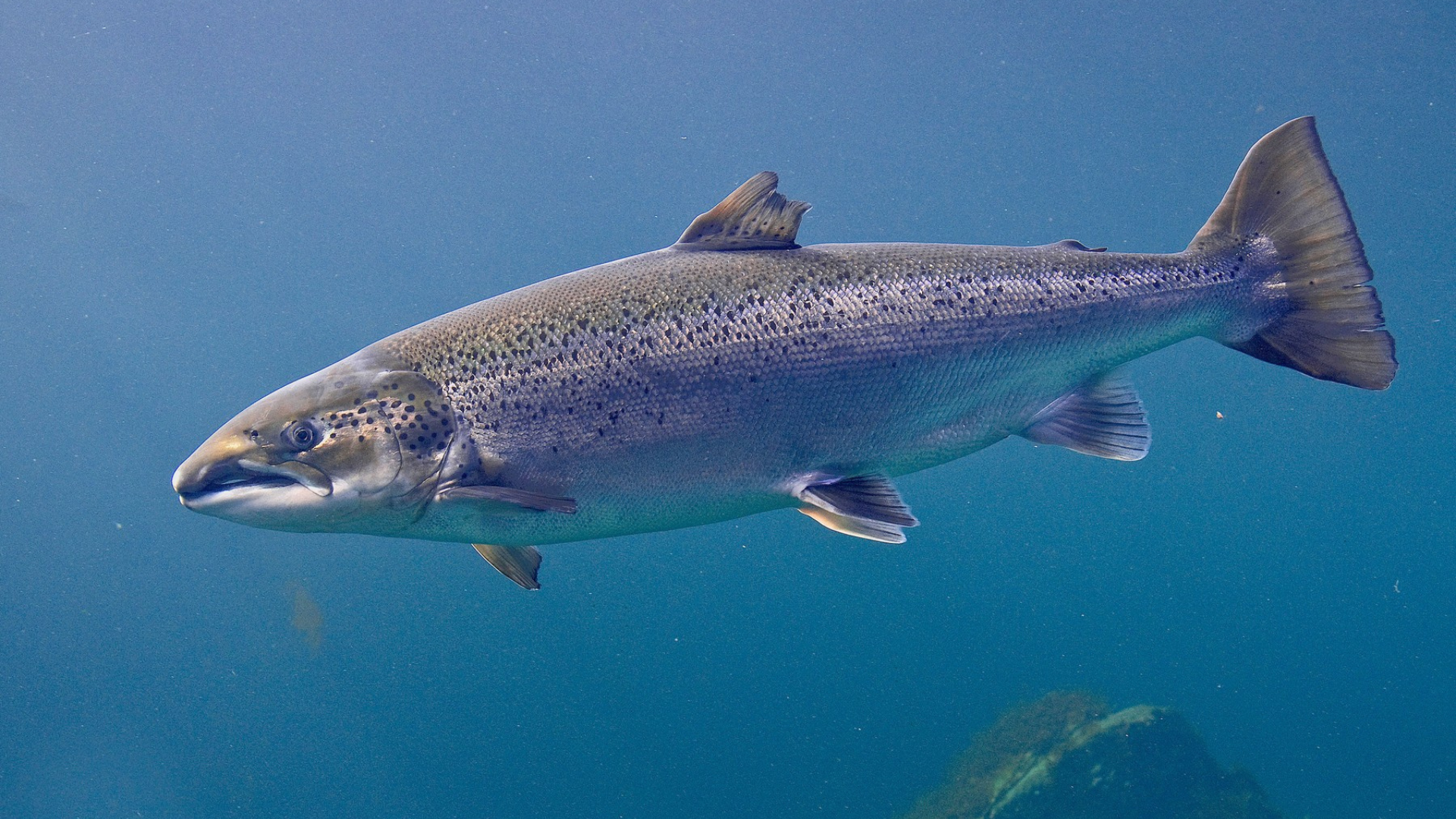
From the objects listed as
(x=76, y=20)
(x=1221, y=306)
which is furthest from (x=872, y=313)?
(x=76, y=20)

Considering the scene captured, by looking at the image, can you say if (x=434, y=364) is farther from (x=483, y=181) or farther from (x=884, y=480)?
(x=483, y=181)

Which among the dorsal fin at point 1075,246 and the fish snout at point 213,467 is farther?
the dorsal fin at point 1075,246

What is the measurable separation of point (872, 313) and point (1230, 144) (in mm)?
28642

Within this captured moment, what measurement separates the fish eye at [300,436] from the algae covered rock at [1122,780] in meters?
10.4

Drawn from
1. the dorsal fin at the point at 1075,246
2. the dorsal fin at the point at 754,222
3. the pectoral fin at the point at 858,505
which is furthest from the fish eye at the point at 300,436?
the dorsal fin at the point at 1075,246

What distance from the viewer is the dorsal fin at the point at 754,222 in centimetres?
291

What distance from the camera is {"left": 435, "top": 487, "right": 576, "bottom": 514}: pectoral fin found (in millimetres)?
2316

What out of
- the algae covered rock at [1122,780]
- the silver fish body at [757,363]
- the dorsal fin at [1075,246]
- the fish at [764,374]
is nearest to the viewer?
the fish at [764,374]

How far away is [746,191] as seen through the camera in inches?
115

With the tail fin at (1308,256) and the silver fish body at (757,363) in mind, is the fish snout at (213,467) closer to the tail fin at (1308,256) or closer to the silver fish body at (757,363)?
the silver fish body at (757,363)

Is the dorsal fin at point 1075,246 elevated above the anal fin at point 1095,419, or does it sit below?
above

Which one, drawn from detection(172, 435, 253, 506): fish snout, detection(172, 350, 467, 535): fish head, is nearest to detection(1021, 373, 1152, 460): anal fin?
detection(172, 350, 467, 535): fish head

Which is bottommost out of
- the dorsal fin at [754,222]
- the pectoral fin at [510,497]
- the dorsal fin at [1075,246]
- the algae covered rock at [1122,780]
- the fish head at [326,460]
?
the algae covered rock at [1122,780]

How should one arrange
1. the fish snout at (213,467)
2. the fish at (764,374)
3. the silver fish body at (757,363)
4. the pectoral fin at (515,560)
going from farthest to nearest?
the pectoral fin at (515,560)
the silver fish body at (757,363)
the fish at (764,374)
the fish snout at (213,467)
